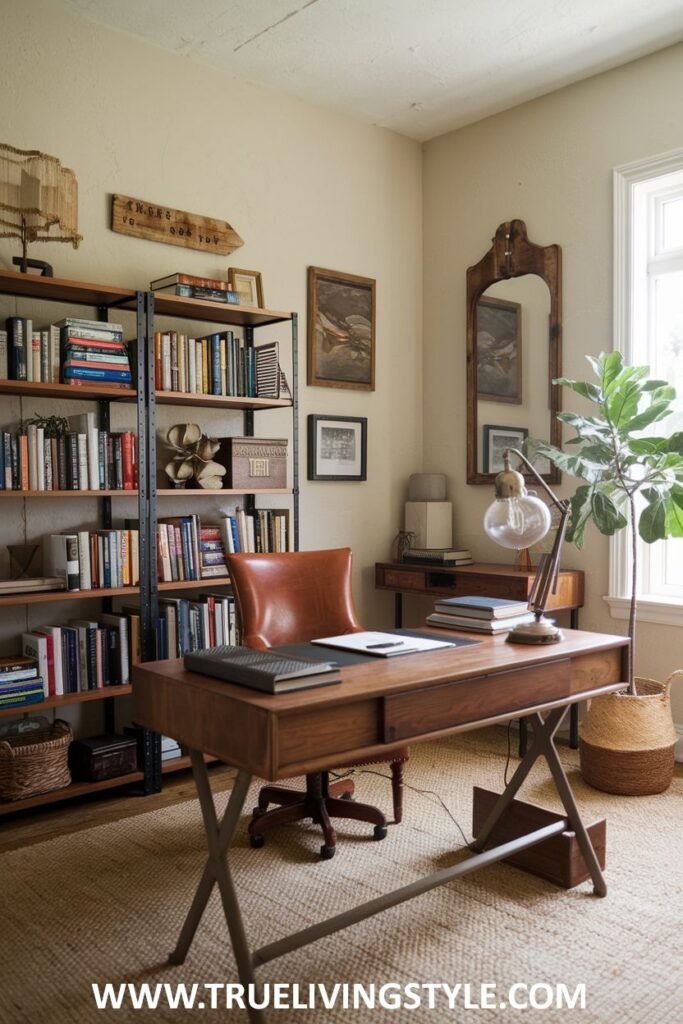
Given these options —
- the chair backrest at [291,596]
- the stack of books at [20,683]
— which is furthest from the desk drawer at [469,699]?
the stack of books at [20,683]

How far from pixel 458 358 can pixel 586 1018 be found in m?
3.50

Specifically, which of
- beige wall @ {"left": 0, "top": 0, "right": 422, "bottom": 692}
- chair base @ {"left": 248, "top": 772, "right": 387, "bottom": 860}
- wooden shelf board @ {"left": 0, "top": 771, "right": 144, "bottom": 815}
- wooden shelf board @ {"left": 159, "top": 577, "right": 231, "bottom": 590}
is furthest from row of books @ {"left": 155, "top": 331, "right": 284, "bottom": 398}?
chair base @ {"left": 248, "top": 772, "right": 387, "bottom": 860}

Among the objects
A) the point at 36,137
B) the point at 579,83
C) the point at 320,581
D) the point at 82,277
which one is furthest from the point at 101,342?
the point at 579,83

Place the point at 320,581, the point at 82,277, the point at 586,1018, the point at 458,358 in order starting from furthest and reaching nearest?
the point at 458,358
the point at 82,277
the point at 320,581
the point at 586,1018

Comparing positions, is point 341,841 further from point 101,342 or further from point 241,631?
point 101,342

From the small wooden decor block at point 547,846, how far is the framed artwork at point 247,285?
8.17ft

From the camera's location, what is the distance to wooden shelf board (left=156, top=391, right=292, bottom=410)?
11.5ft

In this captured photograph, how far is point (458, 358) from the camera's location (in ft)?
15.8

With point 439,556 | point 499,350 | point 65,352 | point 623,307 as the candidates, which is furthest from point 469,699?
point 499,350

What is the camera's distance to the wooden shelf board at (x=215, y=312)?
3.55 metres

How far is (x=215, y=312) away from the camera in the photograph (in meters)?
3.78

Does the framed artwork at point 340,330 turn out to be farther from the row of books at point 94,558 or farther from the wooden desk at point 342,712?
the wooden desk at point 342,712

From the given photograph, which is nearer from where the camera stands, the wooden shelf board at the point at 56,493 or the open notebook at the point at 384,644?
the open notebook at the point at 384,644

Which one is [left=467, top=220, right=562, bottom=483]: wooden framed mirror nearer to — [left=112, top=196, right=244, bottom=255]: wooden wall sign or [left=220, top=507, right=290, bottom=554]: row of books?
[left=220, top=507, right=290, bottom=554]: row of books
